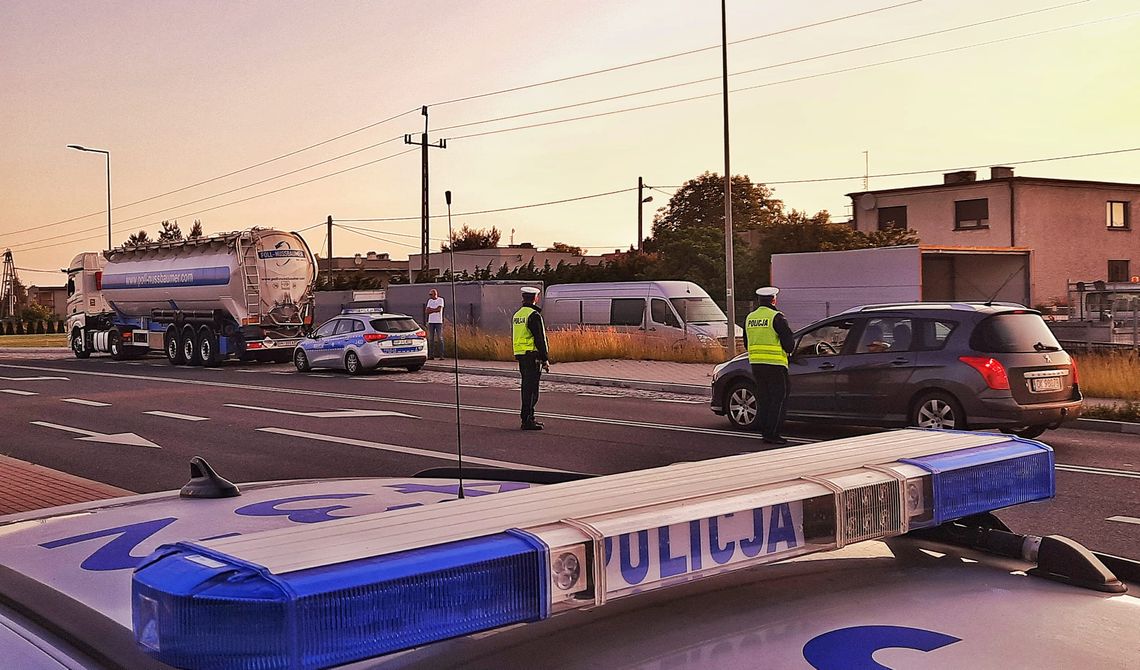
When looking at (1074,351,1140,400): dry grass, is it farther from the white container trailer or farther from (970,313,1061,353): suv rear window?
the white container trailer

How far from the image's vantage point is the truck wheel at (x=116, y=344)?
36.8m

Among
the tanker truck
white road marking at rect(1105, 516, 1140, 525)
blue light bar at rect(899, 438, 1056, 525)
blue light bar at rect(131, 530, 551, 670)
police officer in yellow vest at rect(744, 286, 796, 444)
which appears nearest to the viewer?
blue light bar at rect(131, 530, 551, 670)

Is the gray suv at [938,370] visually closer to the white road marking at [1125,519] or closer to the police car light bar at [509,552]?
the white road marking at [1125,519]

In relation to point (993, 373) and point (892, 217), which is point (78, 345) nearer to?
point (892, 217)

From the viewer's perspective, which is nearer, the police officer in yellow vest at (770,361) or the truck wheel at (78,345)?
the police officer in yellow vest at (770,361)

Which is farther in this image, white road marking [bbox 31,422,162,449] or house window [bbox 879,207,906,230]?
house window [bbox 879,207,906,230]

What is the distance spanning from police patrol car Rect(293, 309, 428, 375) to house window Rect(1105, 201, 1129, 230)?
33213 millimetres

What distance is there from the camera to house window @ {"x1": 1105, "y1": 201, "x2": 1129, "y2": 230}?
154 feet

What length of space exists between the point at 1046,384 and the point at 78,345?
115 feet

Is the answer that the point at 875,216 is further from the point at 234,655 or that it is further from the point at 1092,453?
the point at 234,655

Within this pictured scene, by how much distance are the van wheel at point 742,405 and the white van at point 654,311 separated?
13408 mm

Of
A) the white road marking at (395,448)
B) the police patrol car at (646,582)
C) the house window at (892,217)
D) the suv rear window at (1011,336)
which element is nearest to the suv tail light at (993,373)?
the suv rear window at (1011,336)

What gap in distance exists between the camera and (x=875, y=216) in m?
50.1

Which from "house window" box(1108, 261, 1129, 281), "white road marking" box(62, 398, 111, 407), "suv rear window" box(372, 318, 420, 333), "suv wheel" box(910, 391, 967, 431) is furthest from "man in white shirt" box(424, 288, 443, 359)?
"house window" box(1108, 261, 1129, 281)
